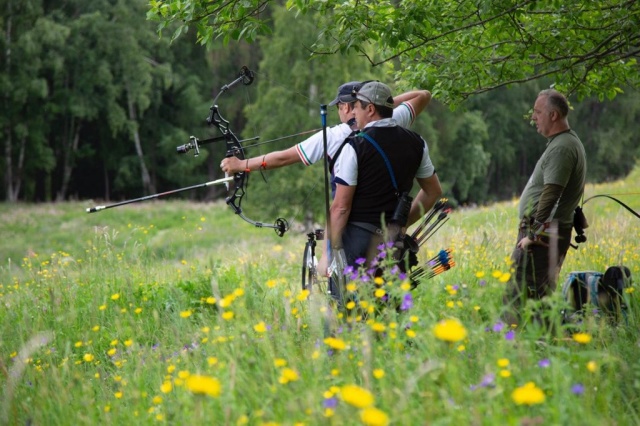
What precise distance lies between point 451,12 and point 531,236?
1.86 metres

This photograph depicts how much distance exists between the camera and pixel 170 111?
41.7m

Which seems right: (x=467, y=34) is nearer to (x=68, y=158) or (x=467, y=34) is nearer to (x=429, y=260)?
(x=429, y=260)

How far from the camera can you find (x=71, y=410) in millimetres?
3697

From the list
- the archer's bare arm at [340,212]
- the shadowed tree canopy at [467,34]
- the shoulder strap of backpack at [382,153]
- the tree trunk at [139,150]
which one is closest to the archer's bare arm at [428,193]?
the shoulder strap of backpack at [382,153]

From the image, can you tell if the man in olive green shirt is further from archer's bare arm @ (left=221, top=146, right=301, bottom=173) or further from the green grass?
archer's bare arm @ (left=221, top=146, right=301, bottom=173)

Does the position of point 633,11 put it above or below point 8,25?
below

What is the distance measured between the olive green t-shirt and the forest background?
1893 centimetres

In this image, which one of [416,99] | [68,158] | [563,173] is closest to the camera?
[563,173]

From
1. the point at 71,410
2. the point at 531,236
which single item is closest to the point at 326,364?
the point at 71,410

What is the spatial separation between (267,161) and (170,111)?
37932 millimetres

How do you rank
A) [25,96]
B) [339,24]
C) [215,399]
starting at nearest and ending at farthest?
1. [215,399]
2. [339,24]
3. [25,96]

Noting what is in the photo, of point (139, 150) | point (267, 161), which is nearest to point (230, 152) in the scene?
point (267, 161)

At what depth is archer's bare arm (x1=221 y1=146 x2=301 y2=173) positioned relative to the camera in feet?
16.0

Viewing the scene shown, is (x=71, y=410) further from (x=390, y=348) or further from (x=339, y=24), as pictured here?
(x=339, y=24)
